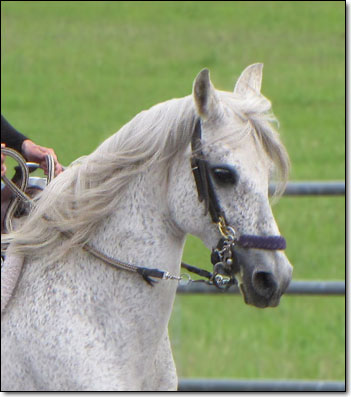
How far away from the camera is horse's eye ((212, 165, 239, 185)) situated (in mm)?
3434

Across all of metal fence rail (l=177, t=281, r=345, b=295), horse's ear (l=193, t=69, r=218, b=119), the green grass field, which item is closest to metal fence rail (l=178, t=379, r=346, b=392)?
metal fence rail (l=177, t=281, r=345, b=295)

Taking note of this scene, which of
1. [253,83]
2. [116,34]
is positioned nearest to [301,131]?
[116,34]

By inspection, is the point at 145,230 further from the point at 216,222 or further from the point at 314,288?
the point at 314,288

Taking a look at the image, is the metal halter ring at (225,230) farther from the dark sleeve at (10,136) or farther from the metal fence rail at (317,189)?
the metal fence rail at (317,189)

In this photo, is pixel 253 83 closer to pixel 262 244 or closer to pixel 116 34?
pixel 262 244

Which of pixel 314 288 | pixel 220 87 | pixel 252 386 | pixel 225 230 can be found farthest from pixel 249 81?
pixel 220 87

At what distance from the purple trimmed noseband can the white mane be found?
346 mm

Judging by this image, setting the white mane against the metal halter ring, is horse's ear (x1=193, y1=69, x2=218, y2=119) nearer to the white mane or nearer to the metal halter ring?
the white mane

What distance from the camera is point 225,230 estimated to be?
3.45 m

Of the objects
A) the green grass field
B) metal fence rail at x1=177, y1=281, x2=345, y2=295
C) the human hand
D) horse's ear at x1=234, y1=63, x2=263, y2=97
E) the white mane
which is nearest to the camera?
the white mane

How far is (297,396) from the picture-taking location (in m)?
5.32

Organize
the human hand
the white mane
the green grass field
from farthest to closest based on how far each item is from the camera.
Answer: the green grass field → the human hand → the white mane

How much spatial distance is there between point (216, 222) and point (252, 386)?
7.35 feet

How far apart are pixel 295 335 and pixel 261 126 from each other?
4424 millimetres
